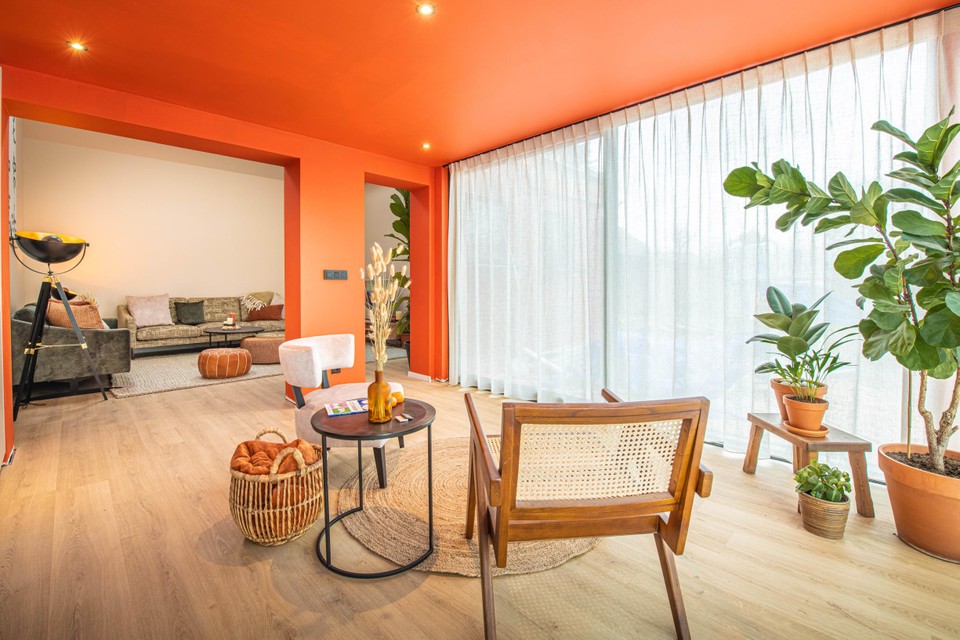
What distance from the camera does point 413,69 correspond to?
287 cm

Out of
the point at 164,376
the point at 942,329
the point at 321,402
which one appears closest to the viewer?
the point at 942,329

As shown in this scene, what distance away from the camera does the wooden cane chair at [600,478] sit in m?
1.27

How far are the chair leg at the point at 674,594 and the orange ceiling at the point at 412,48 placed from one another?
2.41m

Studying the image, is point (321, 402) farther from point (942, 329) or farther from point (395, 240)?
point (395, 240)

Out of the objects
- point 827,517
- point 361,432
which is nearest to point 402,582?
point 361,432

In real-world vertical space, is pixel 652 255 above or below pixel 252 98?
below

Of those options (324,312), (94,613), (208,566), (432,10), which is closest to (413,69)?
(432,10)

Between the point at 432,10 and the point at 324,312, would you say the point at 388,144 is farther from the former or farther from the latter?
the point at 432,10

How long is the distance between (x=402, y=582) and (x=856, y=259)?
7.57 feet

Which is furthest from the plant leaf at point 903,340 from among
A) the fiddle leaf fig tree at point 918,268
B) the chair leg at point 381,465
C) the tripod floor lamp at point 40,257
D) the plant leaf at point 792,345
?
the tripod floor lamp at point 40,257

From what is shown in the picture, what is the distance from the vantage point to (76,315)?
468cm

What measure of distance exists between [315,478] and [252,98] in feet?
9.20

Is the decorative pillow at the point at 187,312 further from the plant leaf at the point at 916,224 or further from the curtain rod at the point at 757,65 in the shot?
the plant leaf at the point at 916,224

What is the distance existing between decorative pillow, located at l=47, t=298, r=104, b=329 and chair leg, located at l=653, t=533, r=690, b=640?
17.8 ft
